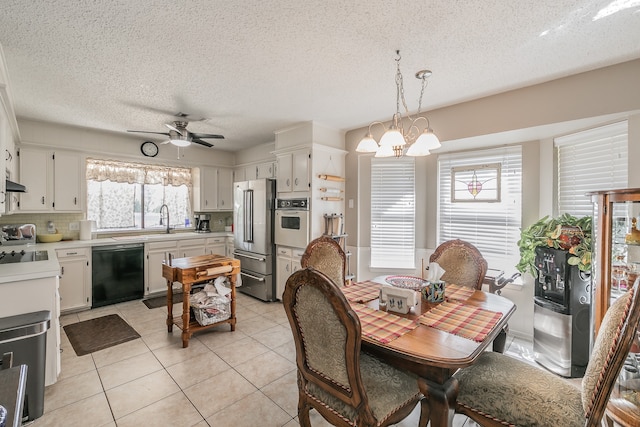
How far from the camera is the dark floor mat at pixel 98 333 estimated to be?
113 inches

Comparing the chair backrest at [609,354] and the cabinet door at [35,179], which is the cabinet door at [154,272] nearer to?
the cabinet door at [35,179]

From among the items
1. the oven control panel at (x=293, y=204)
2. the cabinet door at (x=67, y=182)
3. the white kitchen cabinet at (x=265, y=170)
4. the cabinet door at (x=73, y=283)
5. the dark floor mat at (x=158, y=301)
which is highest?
the white kitchen cabinet at (x=265, y=170)

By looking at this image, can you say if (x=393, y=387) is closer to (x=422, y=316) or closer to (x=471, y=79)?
(x=422, y=316)

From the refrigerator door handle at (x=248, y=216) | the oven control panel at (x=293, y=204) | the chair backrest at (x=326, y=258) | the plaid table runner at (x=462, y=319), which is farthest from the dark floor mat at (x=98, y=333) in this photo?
the plaid table runner at (x=462, y=319)

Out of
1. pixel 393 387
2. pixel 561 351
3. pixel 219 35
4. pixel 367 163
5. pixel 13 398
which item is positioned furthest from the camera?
pixel 367 163

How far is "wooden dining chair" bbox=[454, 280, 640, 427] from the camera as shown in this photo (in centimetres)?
108

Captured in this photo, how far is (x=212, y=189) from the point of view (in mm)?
5535

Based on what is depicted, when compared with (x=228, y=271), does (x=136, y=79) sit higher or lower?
higher

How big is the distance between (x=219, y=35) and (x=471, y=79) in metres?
2.12

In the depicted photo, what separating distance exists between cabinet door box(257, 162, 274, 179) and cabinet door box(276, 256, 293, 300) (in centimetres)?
153

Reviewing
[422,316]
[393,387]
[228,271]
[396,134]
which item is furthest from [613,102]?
[228,271]

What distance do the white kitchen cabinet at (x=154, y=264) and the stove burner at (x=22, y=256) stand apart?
4.34 feet

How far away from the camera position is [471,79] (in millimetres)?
2541

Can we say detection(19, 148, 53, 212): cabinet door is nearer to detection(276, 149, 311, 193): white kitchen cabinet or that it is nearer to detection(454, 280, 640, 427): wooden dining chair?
detection(276, 149, 311, 193): white kitchen cabinet
